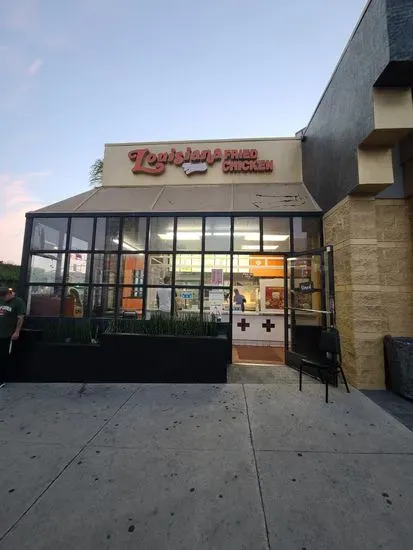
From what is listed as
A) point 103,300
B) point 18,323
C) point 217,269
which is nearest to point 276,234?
point 217,269

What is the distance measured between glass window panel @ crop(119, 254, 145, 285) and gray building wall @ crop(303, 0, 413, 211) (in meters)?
4.64

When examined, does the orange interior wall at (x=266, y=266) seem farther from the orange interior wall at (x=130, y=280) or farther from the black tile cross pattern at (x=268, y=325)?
the orange interior wall at (x=130, y=280)

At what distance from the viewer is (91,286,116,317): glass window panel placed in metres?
6.45

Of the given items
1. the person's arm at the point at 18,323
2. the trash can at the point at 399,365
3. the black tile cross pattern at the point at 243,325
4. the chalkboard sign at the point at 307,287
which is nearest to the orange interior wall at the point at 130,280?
the person's arm at the point at 18,323

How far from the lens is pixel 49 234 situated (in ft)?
22.3

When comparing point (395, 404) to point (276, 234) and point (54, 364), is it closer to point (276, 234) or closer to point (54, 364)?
Answer: point (276, 234)

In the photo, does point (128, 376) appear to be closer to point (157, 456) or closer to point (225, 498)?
point (157, 456)

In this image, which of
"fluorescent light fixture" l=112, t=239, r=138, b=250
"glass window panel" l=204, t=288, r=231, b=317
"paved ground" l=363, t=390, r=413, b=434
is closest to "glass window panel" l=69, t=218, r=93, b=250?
"fluorescent light fixture" l=112, t=239, r=138, b=250

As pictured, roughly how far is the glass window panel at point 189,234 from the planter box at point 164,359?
8.42ft

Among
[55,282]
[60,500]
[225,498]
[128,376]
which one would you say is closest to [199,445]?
[225,498]

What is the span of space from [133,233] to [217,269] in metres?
2.38

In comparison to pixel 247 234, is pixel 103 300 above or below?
below

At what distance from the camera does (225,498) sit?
206cm

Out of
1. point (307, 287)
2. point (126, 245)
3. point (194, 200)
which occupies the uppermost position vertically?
point (194, 200)
